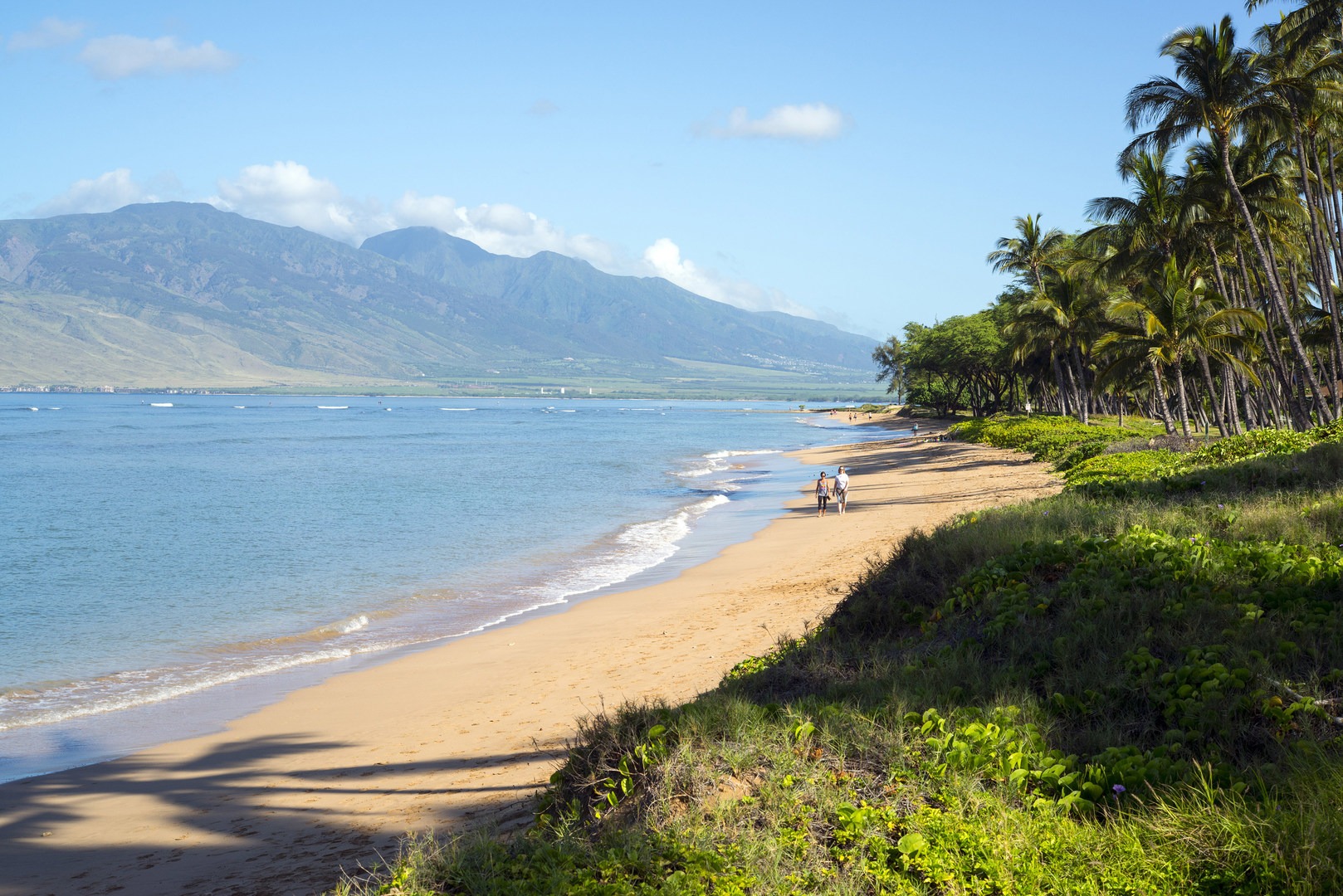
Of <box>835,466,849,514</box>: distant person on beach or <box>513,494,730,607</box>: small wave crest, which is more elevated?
<box>835,466,849,514</box>: distant person on beach

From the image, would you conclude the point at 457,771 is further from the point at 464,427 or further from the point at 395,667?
the point at 464,427

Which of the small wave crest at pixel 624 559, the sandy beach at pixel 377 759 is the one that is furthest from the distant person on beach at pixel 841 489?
the sandy beach at pixel 377 759

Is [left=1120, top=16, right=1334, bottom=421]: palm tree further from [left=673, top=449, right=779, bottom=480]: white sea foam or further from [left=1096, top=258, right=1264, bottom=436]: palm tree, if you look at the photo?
[left=673, top=449, right=779, bottom=480]: white sea foam

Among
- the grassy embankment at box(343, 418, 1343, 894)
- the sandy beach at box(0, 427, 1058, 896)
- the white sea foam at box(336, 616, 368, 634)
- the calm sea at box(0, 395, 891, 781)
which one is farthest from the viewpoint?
the white sea foam at box(336, 616, 368, 634)

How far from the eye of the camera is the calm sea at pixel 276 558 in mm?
12836

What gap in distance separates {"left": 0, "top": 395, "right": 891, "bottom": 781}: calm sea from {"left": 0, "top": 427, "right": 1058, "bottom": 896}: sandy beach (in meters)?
1.13

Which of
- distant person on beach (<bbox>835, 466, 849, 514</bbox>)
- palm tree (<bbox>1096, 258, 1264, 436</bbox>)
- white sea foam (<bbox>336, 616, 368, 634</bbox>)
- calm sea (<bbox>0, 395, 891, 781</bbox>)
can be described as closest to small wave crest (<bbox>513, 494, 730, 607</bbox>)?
calm sea (<bbox>0, 395, 891, 781</bbox>)

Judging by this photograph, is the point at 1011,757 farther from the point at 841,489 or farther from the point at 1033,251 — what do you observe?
the point at 1033,251

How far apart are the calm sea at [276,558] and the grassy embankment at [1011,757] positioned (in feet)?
25.3

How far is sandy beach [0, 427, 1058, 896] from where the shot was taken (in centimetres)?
681

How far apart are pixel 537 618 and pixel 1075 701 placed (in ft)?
36.9

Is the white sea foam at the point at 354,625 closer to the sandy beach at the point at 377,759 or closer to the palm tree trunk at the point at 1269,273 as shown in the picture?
the sandy beach at the point at 377,759

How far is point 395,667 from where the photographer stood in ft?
43.3

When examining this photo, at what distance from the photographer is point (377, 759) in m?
9.07
